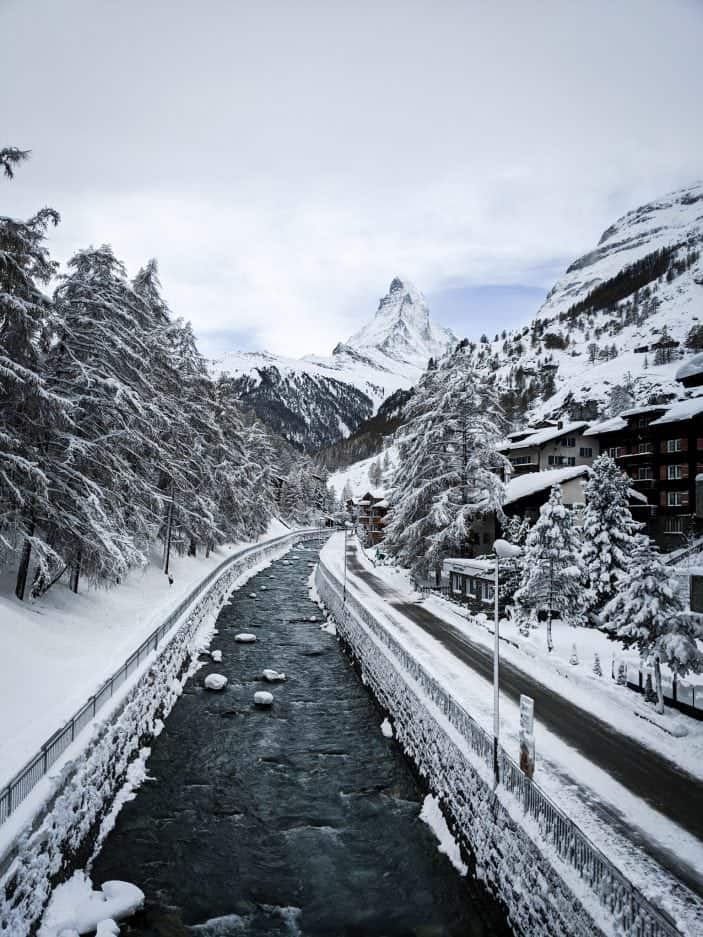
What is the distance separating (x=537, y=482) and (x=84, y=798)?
3809cm

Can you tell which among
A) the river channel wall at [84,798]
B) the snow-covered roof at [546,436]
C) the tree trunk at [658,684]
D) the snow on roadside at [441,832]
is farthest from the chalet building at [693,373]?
the river channel wall at [84,798]

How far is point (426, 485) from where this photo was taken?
37531mm

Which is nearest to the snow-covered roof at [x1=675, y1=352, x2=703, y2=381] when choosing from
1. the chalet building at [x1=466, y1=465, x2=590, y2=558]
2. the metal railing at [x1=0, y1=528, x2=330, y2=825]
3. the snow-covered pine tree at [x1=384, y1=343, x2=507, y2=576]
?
the snow-covered pine tree at [x1=384, y1=343, x2=507, y2=576]

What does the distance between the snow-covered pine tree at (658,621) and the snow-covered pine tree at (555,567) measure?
12.0m

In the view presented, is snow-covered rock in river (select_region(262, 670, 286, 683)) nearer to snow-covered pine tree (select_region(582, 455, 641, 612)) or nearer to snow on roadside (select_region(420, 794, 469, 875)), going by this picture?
snow on roadside (select_region(420, 794, 469, 875))

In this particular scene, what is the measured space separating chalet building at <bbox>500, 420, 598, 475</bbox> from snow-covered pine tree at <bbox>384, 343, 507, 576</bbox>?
19.2 metres

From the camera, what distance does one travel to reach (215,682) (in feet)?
80.6

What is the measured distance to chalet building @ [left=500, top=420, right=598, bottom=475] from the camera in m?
56.6

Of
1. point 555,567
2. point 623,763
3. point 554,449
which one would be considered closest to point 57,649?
point 623,763

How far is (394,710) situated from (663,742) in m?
9.82

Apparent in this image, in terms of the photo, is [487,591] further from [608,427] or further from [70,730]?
[608,427]

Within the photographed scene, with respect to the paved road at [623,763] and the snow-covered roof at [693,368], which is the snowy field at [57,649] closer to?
the paved road at [623,763]

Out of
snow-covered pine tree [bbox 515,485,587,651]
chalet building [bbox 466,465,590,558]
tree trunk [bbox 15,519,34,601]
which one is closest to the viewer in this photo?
tree trunk [bbox 15,519,34,601]

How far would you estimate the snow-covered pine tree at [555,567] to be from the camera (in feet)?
97.4
